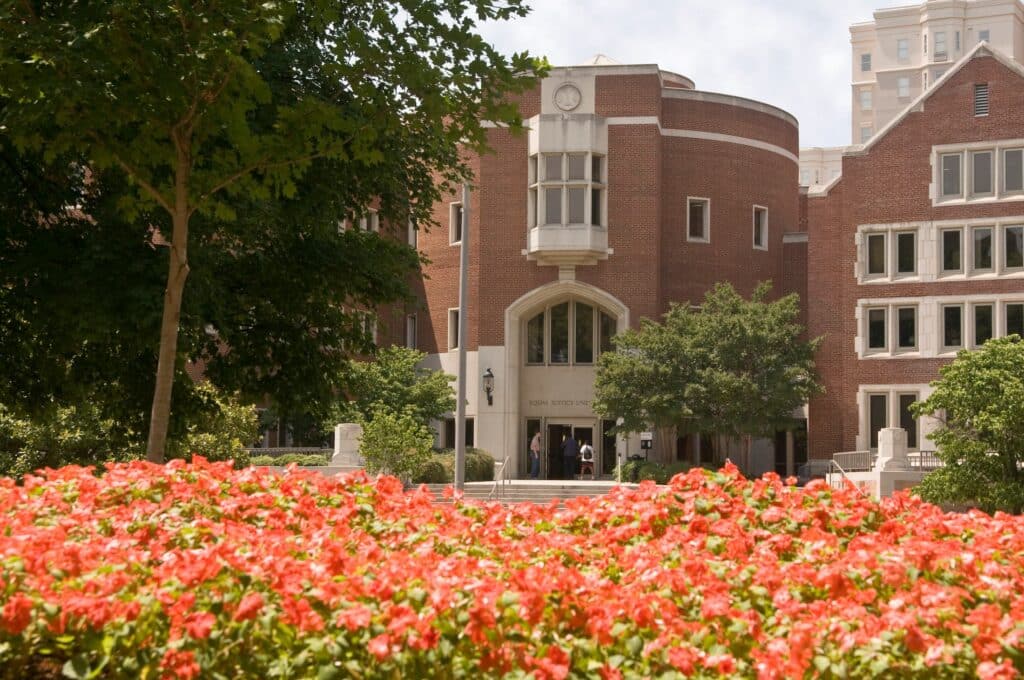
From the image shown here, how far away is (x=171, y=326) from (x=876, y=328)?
4292cm

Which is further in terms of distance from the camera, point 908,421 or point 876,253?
point 876,253

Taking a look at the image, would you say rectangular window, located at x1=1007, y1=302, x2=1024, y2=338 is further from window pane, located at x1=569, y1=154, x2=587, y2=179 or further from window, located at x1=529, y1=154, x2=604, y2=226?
window pane, located at x1=569, y1=154, x2=587, y2=179

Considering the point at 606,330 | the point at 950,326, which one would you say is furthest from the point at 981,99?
the point at 606,330

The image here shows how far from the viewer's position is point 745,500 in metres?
8.77

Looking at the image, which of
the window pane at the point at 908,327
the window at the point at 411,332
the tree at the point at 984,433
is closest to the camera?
the tree at the point at 984,433

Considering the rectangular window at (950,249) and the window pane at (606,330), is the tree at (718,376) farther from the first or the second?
the rectangular window at (950,249)

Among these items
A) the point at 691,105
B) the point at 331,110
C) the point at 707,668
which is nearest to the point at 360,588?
the point at 707,668

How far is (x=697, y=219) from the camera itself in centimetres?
5809

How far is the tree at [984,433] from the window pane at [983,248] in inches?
543

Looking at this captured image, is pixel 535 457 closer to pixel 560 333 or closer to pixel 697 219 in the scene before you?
pixel 560 333

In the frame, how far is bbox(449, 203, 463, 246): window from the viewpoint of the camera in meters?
57.7

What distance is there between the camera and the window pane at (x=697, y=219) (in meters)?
58.0

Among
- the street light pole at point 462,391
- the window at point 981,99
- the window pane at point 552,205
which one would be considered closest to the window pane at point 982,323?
the window at point 981,99

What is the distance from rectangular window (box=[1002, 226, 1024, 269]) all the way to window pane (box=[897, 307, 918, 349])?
12.0 ft
